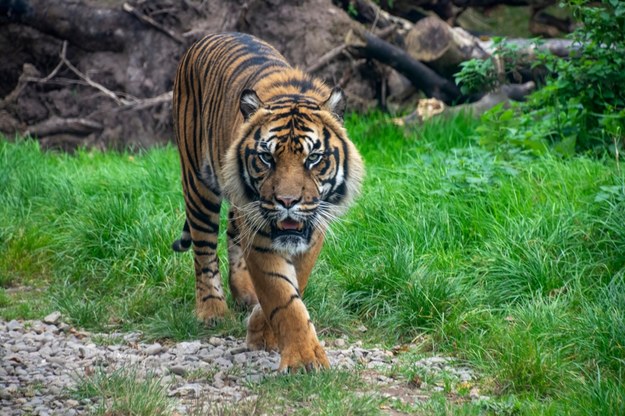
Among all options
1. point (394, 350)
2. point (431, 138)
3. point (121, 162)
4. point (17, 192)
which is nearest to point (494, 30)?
point (431, 138)

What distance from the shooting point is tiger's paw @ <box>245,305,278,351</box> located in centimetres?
498

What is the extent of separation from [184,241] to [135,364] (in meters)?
1.54

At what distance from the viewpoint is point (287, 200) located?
4371mm

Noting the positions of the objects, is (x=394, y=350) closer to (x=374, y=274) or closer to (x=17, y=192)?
(x=374, y=274)

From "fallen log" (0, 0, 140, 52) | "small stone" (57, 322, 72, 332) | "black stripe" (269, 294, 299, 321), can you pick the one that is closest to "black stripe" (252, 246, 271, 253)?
"black stripe" (269, 294, 299, 321)

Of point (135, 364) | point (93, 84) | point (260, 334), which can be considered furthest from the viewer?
point (93, 84)

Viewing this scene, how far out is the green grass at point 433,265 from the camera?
4.40 meters

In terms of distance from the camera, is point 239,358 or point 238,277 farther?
point 238,277

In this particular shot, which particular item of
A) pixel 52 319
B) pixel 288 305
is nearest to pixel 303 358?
pixel 288 305

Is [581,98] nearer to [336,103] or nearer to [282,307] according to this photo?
[336,103]

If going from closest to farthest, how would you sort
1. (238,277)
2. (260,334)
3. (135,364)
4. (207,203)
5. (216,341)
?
(135,364), (260,334), (216,341), (207,203), (238,277)

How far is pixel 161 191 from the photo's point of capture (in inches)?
286

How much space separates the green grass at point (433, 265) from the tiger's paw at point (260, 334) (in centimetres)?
42

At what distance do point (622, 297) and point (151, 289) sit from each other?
286 centimetres
